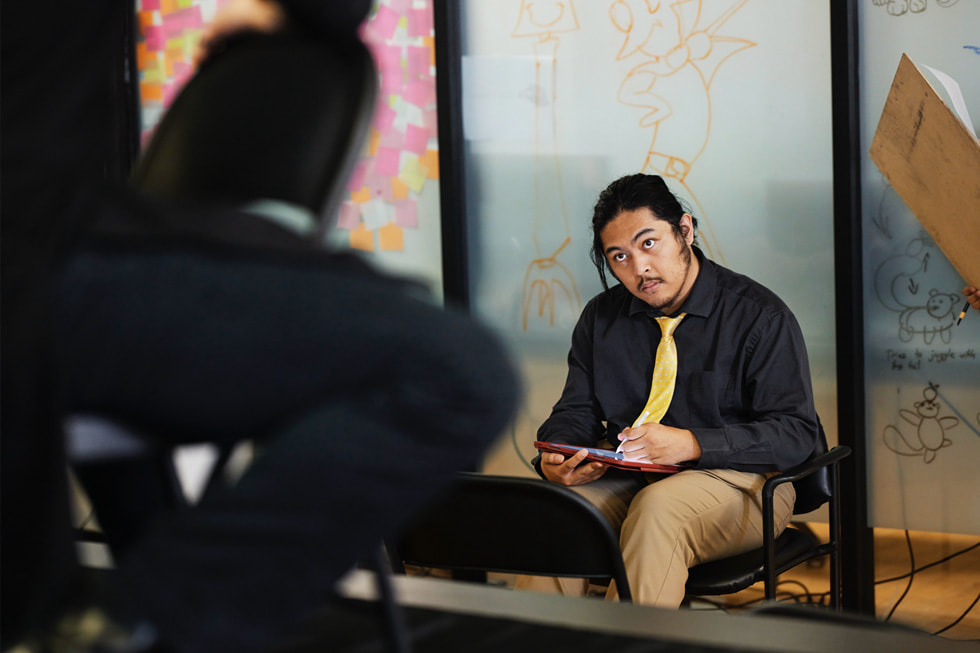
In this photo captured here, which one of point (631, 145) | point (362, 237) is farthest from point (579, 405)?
point (362, 237)

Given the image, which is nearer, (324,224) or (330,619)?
(324,224)

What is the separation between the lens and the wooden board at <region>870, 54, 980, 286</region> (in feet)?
8.13

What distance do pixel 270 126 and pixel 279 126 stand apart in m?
0.01

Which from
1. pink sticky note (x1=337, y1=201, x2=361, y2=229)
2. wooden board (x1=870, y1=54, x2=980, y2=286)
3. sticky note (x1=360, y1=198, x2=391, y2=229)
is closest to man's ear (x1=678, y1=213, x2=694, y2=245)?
wooden board (x1=870, y1=54, x2=980, y2=286)

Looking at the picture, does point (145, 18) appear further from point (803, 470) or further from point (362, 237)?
point (803, 470)

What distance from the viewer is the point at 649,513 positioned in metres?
2.26

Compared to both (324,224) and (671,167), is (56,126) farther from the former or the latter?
(671,167)

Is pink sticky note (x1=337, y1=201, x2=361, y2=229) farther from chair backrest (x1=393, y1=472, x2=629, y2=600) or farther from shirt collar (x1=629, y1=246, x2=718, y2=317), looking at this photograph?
chair backrest (x1=393, y1=472, x2=629, y2=600)

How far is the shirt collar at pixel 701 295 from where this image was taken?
101 inches

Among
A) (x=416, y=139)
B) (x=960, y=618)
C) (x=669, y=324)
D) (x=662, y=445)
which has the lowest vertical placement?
(x=960, y=618)

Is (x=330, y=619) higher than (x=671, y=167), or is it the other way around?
(x=671, y=167)

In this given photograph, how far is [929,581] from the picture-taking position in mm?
2906

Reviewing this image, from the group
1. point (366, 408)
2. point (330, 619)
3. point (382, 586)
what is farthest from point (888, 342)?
point (366, 408)

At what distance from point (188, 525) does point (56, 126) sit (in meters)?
0.33
